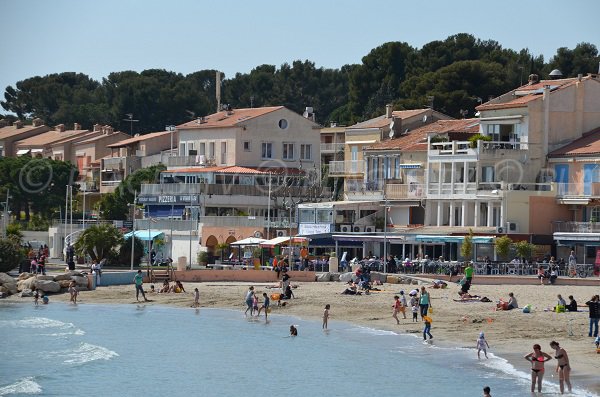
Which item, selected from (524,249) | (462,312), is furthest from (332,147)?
(462,312)

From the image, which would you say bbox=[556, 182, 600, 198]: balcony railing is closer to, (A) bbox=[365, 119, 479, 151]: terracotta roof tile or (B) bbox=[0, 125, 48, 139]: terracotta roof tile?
(A) bbox=[365, 119, 479, 151]: terracotta roof tile

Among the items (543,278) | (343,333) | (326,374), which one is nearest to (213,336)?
(343,333)

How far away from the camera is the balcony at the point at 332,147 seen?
296 ft

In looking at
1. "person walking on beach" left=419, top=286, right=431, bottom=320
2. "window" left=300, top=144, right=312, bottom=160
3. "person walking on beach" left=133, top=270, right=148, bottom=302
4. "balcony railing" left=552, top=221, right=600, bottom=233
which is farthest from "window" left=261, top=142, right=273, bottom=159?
"person walking on beach" left=419, top=286, right=431, bottom=320

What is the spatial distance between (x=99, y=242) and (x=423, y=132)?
18397 mm

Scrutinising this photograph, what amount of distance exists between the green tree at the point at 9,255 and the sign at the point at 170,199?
12331 millimetres

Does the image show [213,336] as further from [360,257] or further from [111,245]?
[111,245]

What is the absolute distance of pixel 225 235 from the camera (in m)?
72.8

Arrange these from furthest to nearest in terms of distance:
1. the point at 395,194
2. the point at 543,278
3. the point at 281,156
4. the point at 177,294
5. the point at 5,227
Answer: the point at 281,156, the point at 5,227, the point at 395,194, the point at 177,294, the point at 543,278

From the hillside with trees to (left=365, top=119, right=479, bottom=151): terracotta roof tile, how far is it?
7688mm

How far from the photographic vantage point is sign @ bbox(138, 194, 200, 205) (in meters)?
78.4

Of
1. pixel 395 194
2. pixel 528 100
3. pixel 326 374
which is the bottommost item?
pixel 326 374

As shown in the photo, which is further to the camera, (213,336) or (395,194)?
(395,194)

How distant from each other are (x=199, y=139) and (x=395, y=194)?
71.8ft
